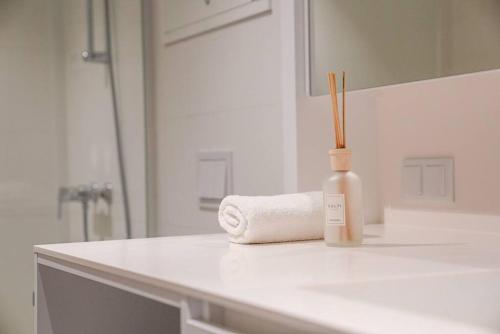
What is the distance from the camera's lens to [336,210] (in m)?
0.99

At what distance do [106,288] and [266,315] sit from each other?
1.90 feet

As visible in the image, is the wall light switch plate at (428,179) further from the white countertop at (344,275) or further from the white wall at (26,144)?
the white wall at (26,144)

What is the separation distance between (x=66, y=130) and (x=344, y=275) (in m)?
1.21

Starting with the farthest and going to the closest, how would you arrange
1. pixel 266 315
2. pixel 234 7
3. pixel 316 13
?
pixel 234 7 < pixel 316 13 < pixel 266 315

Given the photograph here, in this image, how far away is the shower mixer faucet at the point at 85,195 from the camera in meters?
1.80

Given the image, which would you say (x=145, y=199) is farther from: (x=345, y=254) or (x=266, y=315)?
(x=266, y=315)

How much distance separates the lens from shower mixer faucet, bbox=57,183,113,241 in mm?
1796

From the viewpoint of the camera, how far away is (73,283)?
107 cm

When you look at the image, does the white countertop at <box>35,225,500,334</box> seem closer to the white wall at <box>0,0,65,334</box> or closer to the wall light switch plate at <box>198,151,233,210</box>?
the wall light switch plate at <box>198,151,233,210</box>

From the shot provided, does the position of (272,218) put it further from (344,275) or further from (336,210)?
(344,275)

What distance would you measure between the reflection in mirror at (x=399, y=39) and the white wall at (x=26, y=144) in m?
0.74

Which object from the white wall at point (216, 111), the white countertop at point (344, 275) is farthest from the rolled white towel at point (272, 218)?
the white wall at point (216, 111)

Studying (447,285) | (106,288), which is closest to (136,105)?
(106,288)

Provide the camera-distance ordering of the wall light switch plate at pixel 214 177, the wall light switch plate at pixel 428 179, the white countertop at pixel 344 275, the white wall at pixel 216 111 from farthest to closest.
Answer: the wall light switch plate at pixel 214 177 → the white wall at pixel 216 111 → the wall light switch plate at pixel 428 179 → the white countertop at pixel 344 275
